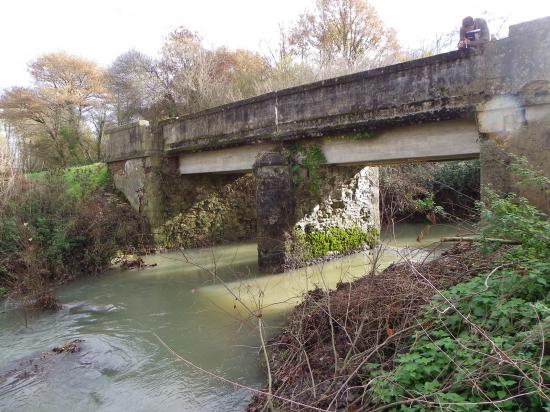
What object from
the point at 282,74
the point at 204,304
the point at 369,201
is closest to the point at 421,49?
the point at 282,74

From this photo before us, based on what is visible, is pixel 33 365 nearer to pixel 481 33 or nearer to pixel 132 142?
pixel 481 33

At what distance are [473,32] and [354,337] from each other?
5237mm

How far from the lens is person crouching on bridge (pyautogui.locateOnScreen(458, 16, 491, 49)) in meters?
6.24

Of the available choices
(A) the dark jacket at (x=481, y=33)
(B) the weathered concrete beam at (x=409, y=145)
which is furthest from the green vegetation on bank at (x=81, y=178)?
(A) the dark jacket at (x=481, y=33)

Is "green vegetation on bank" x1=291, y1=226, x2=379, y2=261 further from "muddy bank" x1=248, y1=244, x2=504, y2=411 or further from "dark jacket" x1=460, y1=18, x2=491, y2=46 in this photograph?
"dark jacket" x1=460, y1=18, x2=491, y2=46

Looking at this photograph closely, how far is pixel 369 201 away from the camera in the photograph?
36.1 feet

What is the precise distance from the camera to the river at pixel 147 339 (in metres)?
4.48

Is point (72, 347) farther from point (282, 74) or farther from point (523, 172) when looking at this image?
point (282, 74)

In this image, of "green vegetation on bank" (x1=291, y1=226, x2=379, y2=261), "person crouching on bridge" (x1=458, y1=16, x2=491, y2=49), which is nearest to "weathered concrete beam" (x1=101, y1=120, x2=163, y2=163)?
"green vegetation on bank" (x1=291, y1=226, x2=379, y2=261)

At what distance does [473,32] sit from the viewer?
6.37 metres

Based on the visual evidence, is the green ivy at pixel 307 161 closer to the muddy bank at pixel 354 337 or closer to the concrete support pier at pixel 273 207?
the concrete support pier at pixel 273 207

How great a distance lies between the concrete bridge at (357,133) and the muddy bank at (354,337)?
7.19 ft

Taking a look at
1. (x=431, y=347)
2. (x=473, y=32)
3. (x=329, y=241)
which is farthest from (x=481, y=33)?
(x=329, y=241)

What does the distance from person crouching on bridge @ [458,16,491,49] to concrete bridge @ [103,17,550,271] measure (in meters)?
0.15
